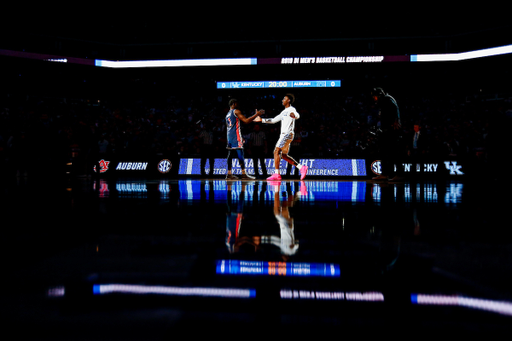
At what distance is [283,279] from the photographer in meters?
1.99

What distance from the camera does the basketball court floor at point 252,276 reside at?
1.46m

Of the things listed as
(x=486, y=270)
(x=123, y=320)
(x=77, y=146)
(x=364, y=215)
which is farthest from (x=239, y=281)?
(x=77, y=146)

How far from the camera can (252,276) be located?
204cm

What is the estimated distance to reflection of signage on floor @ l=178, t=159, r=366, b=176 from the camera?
16031mm

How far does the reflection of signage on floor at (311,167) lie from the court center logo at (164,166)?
0.43 metres

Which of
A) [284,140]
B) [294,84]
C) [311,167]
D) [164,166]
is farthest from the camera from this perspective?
[294,84]

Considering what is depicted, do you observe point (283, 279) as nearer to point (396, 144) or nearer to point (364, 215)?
point (364, 215)

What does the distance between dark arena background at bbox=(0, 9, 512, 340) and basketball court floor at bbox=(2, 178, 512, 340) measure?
0.01 meters

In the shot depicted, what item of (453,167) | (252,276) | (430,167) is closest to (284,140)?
(430,167)

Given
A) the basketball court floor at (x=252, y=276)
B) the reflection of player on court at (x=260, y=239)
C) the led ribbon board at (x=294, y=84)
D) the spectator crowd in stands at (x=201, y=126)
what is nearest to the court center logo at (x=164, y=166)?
the spectator crowd in stands at (x=201, y=126)

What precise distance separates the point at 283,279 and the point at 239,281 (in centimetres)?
20

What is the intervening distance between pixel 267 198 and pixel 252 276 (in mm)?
4263

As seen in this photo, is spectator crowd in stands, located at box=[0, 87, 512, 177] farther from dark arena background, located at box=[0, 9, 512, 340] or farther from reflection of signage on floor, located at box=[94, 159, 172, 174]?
reflection of signage on floor, located at box=[94, 159, 172, 174]

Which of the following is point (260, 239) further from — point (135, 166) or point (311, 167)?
point (135, 166)
